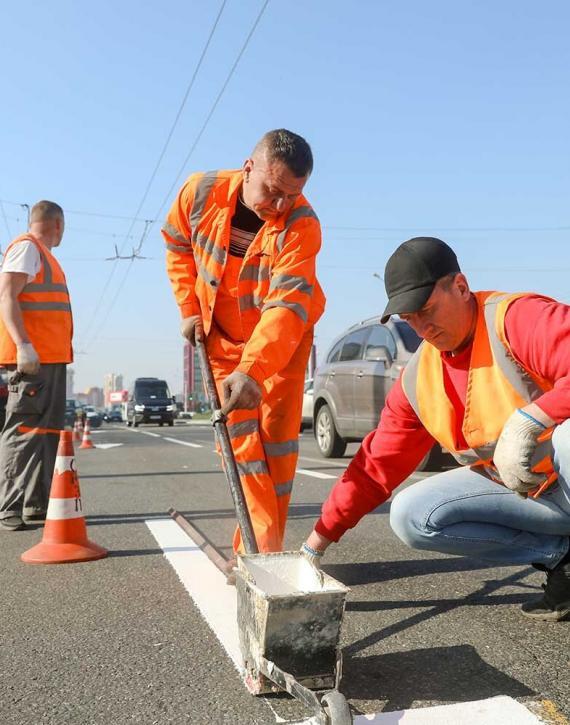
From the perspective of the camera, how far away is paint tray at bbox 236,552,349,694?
205 cm

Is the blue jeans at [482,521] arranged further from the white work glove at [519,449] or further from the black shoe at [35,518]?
the black shoe at [35,518]

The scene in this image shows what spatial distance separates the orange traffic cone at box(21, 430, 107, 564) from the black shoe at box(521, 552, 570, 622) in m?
2.30

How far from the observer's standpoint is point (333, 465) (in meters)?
9.63

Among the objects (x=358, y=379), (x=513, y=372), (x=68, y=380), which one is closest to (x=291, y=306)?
(x=513, y=372)

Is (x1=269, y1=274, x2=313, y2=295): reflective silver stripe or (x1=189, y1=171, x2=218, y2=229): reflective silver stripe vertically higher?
(x1=189, y1=171, x2=218, y2=229): reflective silver stripe

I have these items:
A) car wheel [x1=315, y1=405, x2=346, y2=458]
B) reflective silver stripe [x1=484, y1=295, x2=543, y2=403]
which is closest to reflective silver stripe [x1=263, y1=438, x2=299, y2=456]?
reflective silver stripe [x1=484, y1=295, x2=543, y2=403]

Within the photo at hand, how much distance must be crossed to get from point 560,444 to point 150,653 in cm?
147

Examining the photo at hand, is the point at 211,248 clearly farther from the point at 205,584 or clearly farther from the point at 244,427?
the point at 205,584

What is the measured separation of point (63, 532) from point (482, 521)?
7.57ft

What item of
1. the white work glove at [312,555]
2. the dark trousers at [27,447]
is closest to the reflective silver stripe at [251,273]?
the white work glove at [312,555]

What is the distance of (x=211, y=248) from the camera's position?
3586 millimetres

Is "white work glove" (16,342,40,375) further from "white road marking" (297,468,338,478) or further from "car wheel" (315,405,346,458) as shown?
"car wheel" (315,405,346,458)

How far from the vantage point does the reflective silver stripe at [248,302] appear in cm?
351

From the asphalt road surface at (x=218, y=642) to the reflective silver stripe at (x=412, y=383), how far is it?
0.47m
